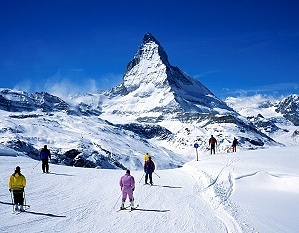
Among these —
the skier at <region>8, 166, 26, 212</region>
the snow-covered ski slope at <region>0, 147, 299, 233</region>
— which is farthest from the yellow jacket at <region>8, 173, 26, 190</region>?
the snow-covered ski slope at <region>0, 147, 299, 233</region>

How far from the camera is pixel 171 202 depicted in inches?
747

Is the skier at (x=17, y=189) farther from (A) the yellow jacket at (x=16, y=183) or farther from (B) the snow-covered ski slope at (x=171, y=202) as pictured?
(B) the snow-covered ski slope at (x=171, y=202)

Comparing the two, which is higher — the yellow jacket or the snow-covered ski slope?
the yellow jacket

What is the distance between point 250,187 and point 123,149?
15507 centimetres

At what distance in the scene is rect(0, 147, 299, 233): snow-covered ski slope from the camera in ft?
47.9

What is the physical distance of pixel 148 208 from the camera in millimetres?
17562

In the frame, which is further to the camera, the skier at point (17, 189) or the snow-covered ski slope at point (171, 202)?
the skier at point (17, 189)

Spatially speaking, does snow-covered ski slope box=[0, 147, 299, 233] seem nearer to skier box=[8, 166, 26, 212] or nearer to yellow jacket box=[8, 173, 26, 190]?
skier box=[8, 166, 26, 212]

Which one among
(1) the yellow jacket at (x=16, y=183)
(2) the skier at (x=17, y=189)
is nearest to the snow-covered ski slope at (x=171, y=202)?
(2) the skier at (x=17, y=189)

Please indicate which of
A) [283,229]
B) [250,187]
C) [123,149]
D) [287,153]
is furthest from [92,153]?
[283,229]

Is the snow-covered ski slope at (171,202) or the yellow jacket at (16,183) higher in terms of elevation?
the yellow jacket at (16,183)

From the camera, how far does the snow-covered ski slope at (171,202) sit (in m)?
14.6

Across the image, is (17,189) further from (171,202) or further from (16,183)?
(171,202)

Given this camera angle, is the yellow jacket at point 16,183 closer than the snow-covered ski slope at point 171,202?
No
